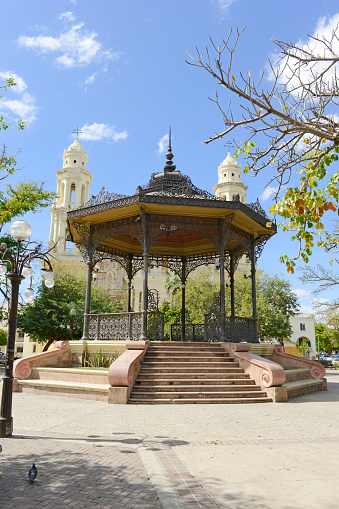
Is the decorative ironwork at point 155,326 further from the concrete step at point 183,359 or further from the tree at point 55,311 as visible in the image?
the tree at point 55,311

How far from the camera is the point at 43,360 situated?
13.1 metres

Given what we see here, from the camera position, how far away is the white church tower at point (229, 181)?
54.6 metres

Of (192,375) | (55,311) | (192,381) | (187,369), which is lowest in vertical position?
(192,381)

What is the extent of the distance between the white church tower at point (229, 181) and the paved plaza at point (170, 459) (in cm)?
4759

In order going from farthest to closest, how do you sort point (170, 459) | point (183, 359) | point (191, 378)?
point (183, 359) → point (191, 378) → point (170, 459)

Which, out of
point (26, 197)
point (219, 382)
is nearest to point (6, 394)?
point (219, 382)

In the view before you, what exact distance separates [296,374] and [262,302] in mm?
19239

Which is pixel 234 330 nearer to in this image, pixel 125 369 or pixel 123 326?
pixel 123 326

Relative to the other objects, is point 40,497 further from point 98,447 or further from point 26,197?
point 26,197

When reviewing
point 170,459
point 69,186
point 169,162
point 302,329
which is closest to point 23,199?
point 169,162

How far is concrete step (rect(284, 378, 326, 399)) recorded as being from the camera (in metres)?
11.5

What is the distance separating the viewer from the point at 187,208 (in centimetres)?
1320

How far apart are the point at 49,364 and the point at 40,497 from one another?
9756 mm

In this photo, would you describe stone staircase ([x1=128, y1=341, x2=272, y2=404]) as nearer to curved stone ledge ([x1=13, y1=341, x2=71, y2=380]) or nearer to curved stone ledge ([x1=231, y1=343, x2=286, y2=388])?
curved stone ledge ([x1=231, y1=343, x2=286, y2=388])
